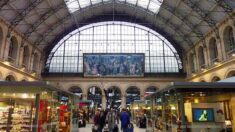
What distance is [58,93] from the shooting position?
14.5 meters

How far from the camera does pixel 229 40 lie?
2498 centimetres

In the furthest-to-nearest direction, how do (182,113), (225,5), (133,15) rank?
(133,15), (225,5), (182,113)

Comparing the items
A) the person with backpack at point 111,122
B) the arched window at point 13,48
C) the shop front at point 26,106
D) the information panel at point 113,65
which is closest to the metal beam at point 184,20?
the information panel at point 113,65

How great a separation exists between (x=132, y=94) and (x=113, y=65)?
5.92 meters

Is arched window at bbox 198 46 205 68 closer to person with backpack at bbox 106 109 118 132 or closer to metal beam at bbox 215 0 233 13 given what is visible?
metal beam at bbox 215 0 233 13

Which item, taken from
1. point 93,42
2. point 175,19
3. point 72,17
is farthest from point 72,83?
point 175,19

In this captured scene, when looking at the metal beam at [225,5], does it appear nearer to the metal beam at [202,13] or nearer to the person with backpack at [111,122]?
the metal beam at [202,13]

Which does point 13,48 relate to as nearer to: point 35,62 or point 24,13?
point 24,13

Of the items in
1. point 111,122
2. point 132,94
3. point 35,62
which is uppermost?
point 35,62

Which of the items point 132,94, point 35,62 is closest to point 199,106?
point 132,94

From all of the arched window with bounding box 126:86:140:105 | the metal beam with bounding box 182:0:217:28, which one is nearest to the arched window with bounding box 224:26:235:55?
the metal beam with bounding box 182:0:217:28

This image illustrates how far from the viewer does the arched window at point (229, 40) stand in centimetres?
2443

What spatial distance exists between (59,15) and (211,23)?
66.1 ft

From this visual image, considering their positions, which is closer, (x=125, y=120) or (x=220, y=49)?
(x=125, y=120)
